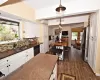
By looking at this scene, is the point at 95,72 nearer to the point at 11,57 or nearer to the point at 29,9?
the point at 11,57

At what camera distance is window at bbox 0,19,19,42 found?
269 cm

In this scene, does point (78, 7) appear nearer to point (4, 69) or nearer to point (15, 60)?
point (15, 60)

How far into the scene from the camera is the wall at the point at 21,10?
237 cm

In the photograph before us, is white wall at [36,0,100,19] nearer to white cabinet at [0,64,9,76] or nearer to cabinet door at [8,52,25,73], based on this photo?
cabinet door at [8,52,25,73]

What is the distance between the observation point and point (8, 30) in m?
2.92

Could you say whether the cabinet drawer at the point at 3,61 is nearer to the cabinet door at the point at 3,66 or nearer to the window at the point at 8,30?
the cabinet door at the point at 3,66

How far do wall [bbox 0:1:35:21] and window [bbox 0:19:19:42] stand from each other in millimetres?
512

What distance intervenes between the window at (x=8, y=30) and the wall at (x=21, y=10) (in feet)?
1.68

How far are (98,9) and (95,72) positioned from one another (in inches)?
86.1

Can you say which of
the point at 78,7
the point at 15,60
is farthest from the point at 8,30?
the point at 78,7

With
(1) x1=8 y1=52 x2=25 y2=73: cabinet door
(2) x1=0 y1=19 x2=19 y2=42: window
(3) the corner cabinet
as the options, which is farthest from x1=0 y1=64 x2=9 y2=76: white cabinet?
(2) x1=0 y1=19 x2=19 y2=42: window

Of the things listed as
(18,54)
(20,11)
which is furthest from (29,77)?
(20,11)

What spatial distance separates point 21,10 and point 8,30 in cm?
90

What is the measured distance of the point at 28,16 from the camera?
11.1ft
